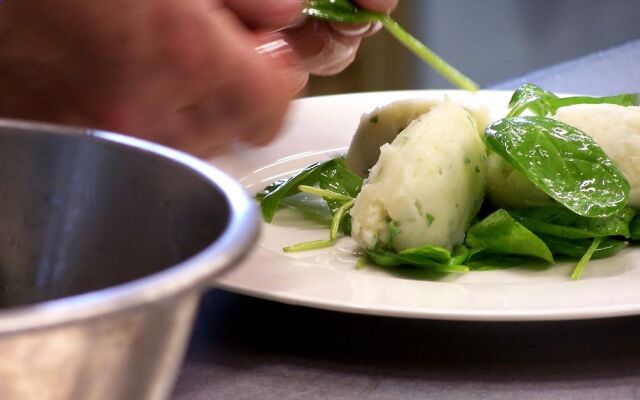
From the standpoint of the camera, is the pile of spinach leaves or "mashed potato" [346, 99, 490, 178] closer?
the pile of spinach leaves

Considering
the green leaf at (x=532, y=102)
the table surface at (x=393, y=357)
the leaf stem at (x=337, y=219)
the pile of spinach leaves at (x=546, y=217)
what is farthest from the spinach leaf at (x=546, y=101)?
the table surface at (x=393, y=357)

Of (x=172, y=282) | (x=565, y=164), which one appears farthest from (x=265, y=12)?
(x=172, y=282)

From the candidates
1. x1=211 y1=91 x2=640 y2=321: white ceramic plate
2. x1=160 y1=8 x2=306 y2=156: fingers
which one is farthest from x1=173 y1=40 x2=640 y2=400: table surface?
x1=160 y1=8 x2=306 y2=156: fingers

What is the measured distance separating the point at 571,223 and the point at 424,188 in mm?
145

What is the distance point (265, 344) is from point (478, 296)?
154 millimetres

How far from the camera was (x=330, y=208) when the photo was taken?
926 mm

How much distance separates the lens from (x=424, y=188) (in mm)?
791

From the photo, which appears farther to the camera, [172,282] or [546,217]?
[546,217]

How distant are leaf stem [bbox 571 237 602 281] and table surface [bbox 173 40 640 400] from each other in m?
0.07

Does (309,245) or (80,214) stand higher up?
(80,214)

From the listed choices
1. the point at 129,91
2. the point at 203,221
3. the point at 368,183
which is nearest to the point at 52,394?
the point at 203,221

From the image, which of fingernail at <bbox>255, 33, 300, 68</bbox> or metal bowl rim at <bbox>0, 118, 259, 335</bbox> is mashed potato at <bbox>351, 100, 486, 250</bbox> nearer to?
fingernail at <bbox>255, 33, 300, 68</bbox>

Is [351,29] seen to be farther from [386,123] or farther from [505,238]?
[505,238]

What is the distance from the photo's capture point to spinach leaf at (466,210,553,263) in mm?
779
